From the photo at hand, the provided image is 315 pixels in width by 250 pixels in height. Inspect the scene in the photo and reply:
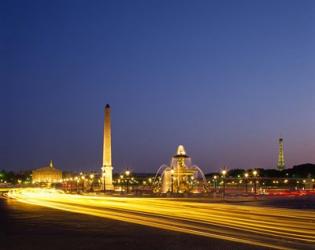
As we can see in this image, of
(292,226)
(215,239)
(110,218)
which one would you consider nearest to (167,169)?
(110,218)

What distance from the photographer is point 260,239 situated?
16.4 meters

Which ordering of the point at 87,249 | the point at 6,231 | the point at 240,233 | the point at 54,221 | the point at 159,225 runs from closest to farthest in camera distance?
the point at 87,249, the point at 240,233, the point at 6,231, the point at 159,225, the point at 54,221

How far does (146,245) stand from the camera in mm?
15312

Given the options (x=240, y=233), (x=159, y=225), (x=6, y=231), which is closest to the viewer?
(x=240, y=233)

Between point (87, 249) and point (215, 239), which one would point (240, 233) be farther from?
point (87, 249)

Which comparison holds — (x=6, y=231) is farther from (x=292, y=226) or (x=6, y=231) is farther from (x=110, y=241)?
(x=292, y=226)

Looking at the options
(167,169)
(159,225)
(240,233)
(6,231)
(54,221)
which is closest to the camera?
(240,233)

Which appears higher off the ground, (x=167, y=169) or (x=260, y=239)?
(x=167, y=169)

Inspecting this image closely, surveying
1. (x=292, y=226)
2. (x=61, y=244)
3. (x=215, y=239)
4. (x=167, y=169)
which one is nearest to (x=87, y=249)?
(x=61, y=244)

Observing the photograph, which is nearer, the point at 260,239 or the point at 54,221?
the point at 260,239

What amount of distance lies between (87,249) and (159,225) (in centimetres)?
704

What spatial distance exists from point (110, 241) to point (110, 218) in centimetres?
878

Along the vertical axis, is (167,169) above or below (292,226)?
above

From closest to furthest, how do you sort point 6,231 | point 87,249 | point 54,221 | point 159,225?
point 87,249, point 6,231, point 159,225, point 54,221
